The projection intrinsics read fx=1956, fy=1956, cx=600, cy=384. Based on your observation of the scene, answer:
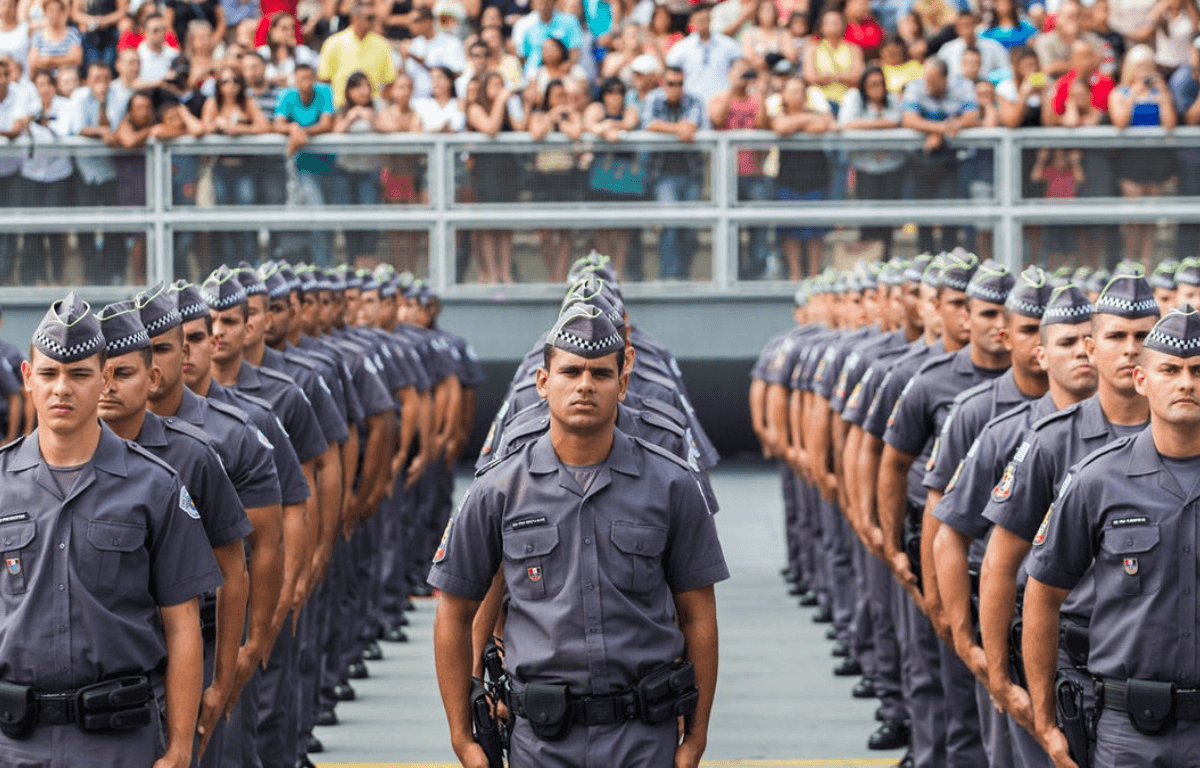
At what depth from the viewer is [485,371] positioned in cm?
1873

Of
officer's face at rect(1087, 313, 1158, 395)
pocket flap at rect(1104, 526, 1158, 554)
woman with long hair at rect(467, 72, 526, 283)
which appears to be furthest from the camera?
woman with long hair at rect(467, 72, 526, 283)

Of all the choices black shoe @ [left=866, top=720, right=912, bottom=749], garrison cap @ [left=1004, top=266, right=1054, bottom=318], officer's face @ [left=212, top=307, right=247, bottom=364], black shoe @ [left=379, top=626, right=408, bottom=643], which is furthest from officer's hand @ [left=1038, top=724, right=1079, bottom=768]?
black shoe @ [left=379, top=626, right=408, bottom=643]

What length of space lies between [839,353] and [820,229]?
212 inches

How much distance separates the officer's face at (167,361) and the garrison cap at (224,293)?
1289 millimetres

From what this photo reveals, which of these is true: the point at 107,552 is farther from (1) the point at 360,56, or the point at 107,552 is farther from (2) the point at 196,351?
(1) the point at 360,56

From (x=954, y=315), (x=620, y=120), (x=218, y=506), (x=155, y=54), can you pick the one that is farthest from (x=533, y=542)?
(x=155, y=54)

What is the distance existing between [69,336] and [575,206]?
488 inches

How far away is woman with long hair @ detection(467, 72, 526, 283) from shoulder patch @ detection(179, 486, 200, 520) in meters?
12.3

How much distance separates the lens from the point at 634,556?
16.4 feet

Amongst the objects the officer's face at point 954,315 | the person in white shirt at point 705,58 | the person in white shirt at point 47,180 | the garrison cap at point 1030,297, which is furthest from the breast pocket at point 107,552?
the person in white shirt at point 705,58

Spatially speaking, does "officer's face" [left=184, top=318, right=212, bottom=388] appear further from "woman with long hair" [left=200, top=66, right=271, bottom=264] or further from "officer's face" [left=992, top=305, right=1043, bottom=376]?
"woman with long hair" [left=200, top=66, right=271, bottom=264]

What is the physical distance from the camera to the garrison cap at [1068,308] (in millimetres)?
6496

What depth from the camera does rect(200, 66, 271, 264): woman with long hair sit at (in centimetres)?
1727

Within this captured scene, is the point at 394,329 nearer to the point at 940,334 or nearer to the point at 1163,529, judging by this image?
the point at 940,334
